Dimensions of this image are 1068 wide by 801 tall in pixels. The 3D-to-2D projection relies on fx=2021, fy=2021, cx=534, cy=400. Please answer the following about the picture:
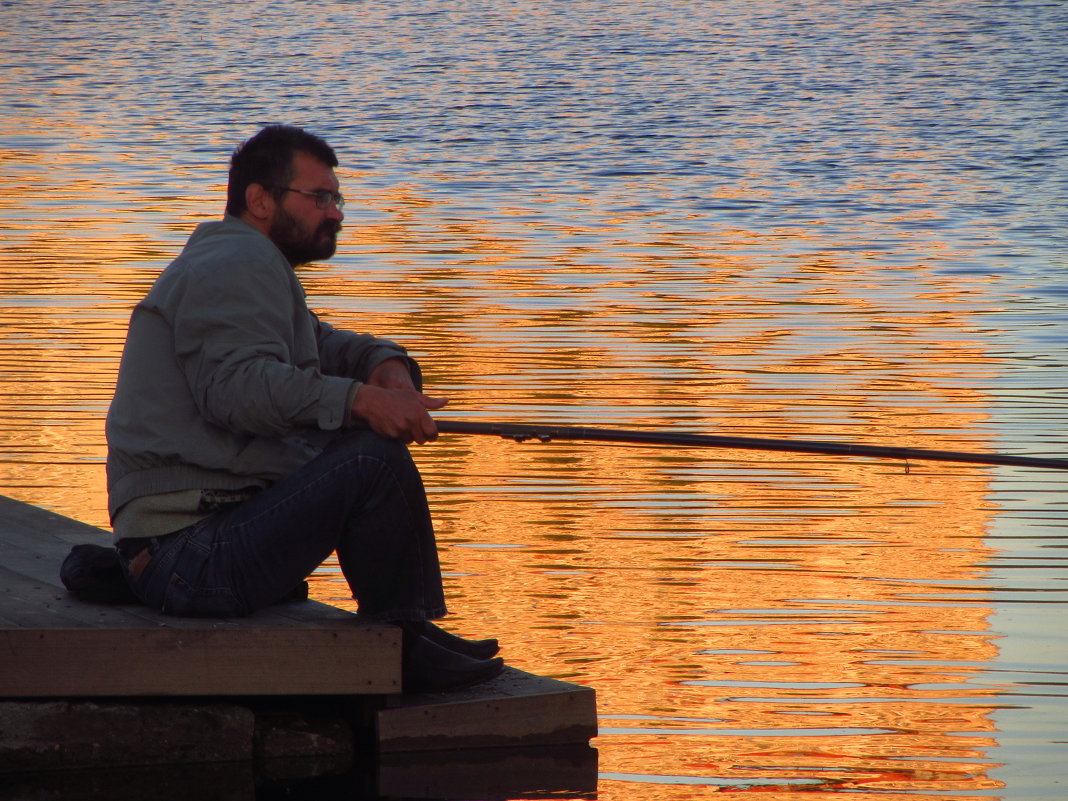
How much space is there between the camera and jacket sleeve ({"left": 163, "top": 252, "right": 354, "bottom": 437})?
146 inches

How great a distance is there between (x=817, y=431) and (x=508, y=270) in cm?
453

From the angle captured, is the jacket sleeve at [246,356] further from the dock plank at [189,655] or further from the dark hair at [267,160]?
the dock plank at [189,655]

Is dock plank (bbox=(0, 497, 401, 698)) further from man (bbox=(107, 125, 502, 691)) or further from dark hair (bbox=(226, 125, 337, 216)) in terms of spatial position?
dark hair (bbox=(226, 125, 337, 216))

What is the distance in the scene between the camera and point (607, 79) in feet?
82.0

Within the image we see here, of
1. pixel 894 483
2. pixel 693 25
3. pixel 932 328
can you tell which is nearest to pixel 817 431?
pixel 894 483

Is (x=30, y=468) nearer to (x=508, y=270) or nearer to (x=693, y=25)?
(x=508, y=270)

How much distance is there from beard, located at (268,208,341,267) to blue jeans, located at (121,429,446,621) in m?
0.42

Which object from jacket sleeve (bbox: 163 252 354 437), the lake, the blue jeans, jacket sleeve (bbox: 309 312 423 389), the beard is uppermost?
the beard

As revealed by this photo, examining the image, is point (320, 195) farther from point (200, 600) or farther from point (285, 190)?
point (200, 600)

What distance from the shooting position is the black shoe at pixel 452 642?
4.13 m

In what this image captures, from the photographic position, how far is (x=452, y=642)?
4230mm

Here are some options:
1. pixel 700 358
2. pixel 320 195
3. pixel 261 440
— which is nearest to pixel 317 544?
pixel 261 440

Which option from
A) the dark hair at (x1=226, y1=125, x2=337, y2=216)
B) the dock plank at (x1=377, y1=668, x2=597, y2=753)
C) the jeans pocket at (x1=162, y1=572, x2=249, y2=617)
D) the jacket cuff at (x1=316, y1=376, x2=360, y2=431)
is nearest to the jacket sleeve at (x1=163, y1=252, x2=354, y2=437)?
the jacket cuff at (x1=316, y1=376, x2=360, y2=431)

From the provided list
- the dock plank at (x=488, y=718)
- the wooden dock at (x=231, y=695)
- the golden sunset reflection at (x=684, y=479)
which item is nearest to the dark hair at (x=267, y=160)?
the wooden dock at (x=231, y=695)
